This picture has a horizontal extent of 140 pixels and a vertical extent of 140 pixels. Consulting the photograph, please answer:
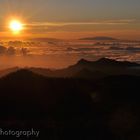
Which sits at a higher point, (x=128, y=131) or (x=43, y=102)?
(x=43, y=102)

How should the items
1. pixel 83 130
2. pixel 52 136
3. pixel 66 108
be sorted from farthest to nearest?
pixel 66 108, pixel 83 130, pixel 52 136

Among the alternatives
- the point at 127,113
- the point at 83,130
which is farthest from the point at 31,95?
the point at 83,130

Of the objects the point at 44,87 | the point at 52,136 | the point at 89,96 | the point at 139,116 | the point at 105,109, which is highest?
the point at 44,87

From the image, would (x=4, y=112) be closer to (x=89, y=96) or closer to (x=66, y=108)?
(x=66, y=108)

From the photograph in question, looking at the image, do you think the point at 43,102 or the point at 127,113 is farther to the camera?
the point at 43,102

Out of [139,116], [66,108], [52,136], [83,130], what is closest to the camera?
[52,136]

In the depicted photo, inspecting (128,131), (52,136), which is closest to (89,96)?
(128,131)

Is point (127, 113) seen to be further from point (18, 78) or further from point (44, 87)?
point (18, 78)
